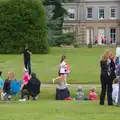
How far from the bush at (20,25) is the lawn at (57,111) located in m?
30.0

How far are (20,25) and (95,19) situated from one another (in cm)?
4705

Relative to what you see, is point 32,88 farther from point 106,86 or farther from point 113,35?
point 113,35

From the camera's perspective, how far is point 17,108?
1688 centimetres

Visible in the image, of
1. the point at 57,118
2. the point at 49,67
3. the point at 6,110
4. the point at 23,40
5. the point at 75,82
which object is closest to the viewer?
the point at 57,118

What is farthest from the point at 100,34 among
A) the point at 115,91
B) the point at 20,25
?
the point at 115,91

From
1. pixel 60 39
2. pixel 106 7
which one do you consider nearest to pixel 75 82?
pixel 60 39

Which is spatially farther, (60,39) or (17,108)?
(60,39)

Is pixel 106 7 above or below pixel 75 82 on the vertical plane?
above

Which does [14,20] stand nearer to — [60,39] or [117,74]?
[60,39]

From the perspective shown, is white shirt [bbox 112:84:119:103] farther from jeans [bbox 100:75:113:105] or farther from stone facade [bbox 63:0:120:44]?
stone facade [bbox 63:0:120:44]

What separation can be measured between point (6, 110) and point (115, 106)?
145 inches

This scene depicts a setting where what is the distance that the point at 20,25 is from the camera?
48.9 meters

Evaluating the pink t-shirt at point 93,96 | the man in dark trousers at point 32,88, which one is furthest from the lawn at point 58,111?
the pink t-shirt at point 93,96

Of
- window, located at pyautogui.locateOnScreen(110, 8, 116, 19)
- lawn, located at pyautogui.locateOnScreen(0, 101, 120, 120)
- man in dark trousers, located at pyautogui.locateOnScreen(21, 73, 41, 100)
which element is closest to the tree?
window, located at pyautogui.locateOnScreen(110, 8, 116, 19)
